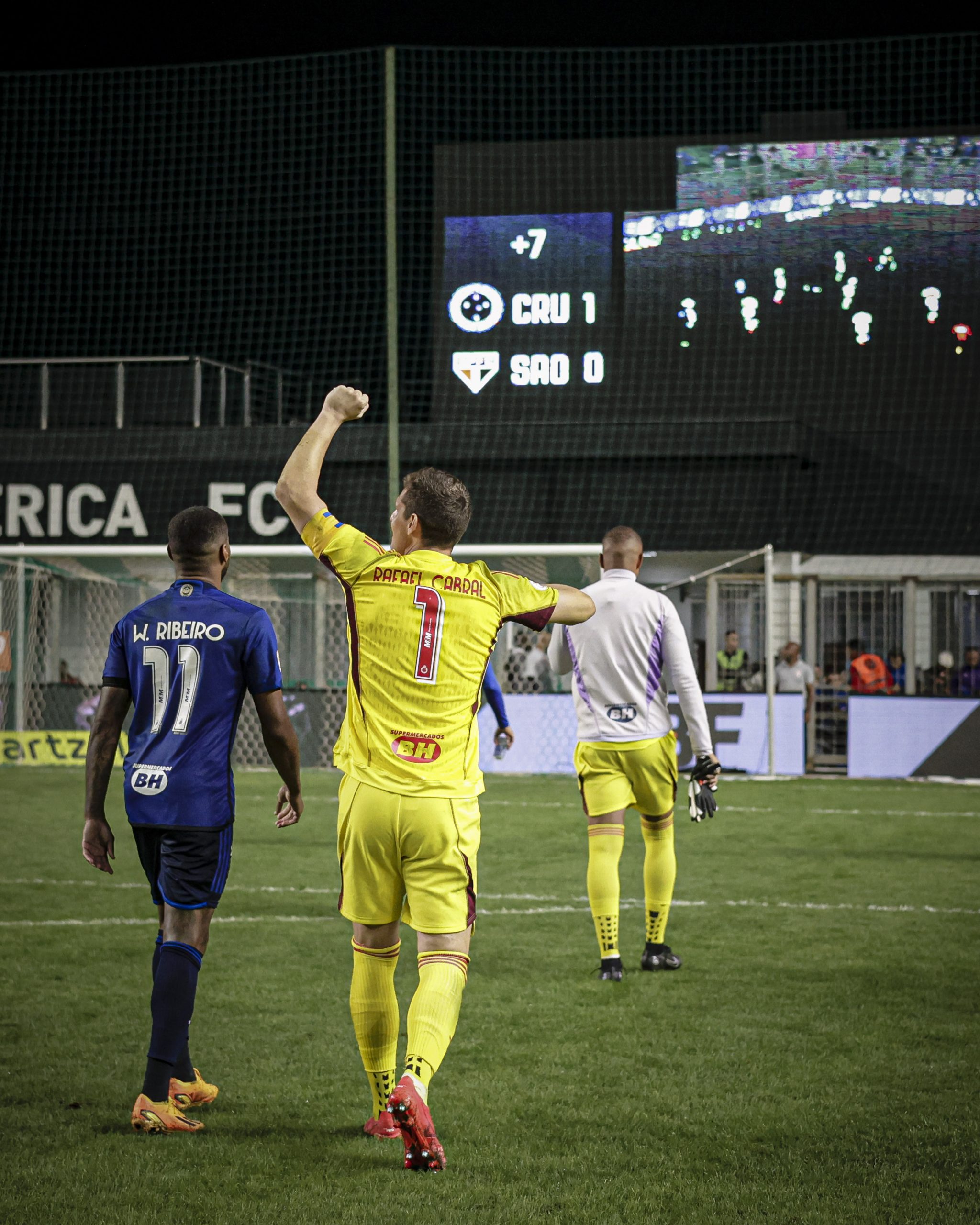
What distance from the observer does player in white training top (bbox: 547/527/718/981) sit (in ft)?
20.9

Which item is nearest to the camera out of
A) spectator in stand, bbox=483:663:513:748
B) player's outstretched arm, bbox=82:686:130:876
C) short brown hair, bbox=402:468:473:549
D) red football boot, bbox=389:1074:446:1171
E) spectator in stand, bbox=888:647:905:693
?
red football boot, bbox=389:1074:446:1171

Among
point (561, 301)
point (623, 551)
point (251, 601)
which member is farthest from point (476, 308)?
point (623, 551)

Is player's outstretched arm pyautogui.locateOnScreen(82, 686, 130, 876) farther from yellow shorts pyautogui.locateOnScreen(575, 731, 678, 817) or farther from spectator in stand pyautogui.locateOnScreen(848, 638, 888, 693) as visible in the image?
spectator in stand pyautogui.locateOnScreen(848, 638, 888, 693)

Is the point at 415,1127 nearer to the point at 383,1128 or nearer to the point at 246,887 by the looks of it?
the point at 383,1128

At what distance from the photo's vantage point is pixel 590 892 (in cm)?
629

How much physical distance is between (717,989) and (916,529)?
17.7m

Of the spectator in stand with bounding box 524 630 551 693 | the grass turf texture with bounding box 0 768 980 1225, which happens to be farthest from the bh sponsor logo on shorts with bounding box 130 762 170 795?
the spectator in stand with bounding box 524 630 551 693

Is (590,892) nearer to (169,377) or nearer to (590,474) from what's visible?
(590,474)

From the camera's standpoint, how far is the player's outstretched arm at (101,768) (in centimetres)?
417

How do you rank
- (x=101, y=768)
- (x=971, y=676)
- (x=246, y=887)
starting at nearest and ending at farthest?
(x=101, y=768) < (x=246, y=887) < (x=971, y=676)

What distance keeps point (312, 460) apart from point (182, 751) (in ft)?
3.27

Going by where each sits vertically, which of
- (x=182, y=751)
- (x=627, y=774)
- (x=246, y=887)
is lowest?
(x=246, y=887)

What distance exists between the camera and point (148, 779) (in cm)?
409

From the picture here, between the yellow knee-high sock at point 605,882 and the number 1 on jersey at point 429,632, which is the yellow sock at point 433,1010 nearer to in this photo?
the number 1 on jersey at point 429,632
